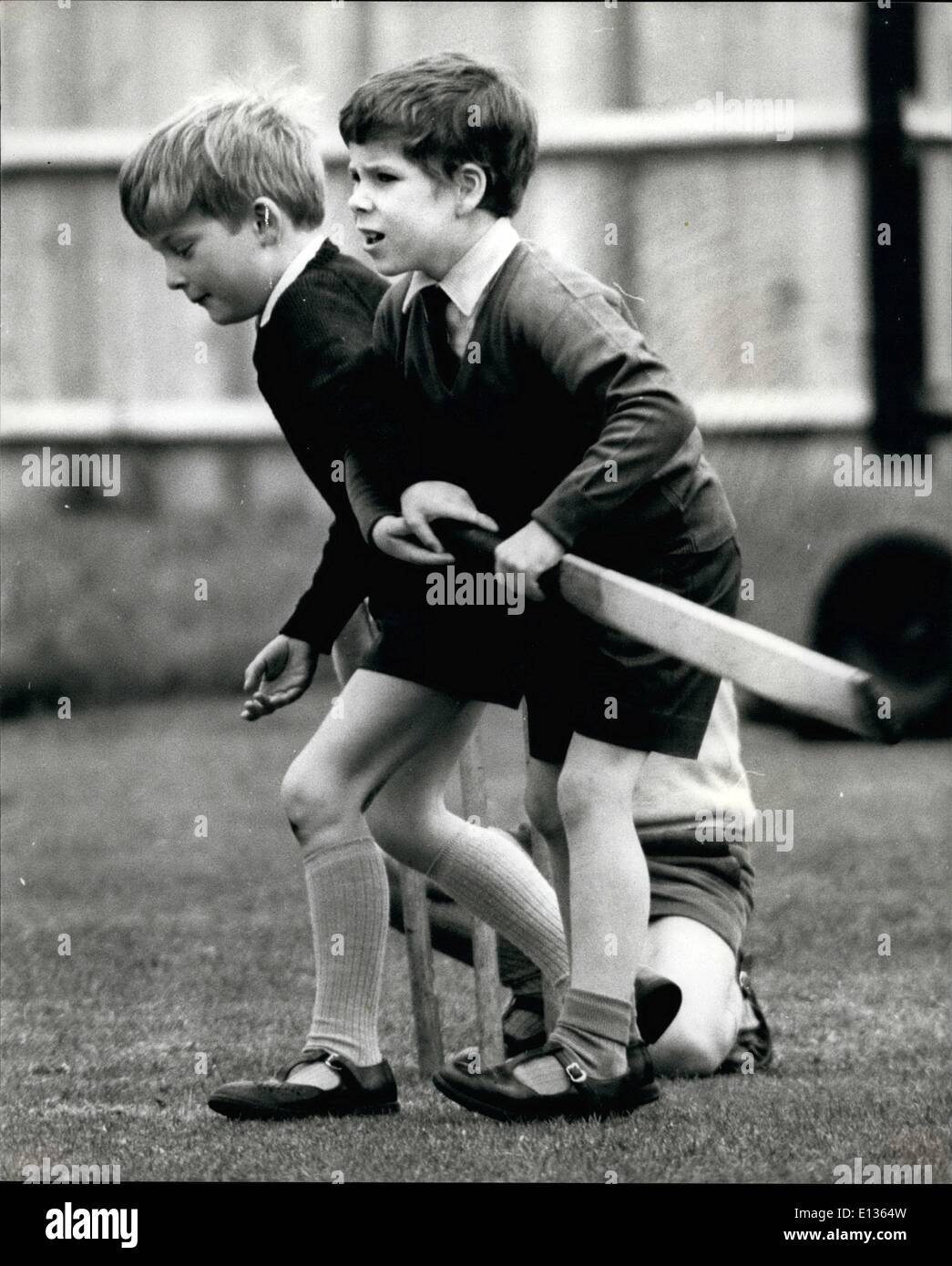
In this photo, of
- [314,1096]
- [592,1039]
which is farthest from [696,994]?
[314,1096]

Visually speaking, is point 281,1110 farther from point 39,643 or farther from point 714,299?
point 39,643

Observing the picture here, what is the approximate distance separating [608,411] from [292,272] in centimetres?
61

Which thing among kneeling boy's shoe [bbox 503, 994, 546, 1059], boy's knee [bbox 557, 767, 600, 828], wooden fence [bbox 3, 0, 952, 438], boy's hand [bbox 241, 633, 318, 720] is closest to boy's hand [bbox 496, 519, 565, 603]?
boy's knee [bbox 557, 767, 600, 828]

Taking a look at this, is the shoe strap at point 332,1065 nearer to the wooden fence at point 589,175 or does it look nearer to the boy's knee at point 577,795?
the boy's knee at point 577,795

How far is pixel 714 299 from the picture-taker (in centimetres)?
757

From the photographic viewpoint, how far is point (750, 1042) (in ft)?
11.3

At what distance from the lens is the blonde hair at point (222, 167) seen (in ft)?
10.5

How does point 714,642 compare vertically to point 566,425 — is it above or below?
below

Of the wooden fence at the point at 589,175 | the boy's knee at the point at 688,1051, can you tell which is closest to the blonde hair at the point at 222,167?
the boy's knee at the point at 688,1051

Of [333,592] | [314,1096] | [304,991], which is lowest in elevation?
[304,991]

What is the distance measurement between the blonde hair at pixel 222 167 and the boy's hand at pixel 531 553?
0.73m

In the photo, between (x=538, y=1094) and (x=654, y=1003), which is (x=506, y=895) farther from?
(x=538, y=1094)

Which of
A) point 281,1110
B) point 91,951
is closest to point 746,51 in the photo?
point 91,951

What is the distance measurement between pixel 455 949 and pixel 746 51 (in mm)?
5224
